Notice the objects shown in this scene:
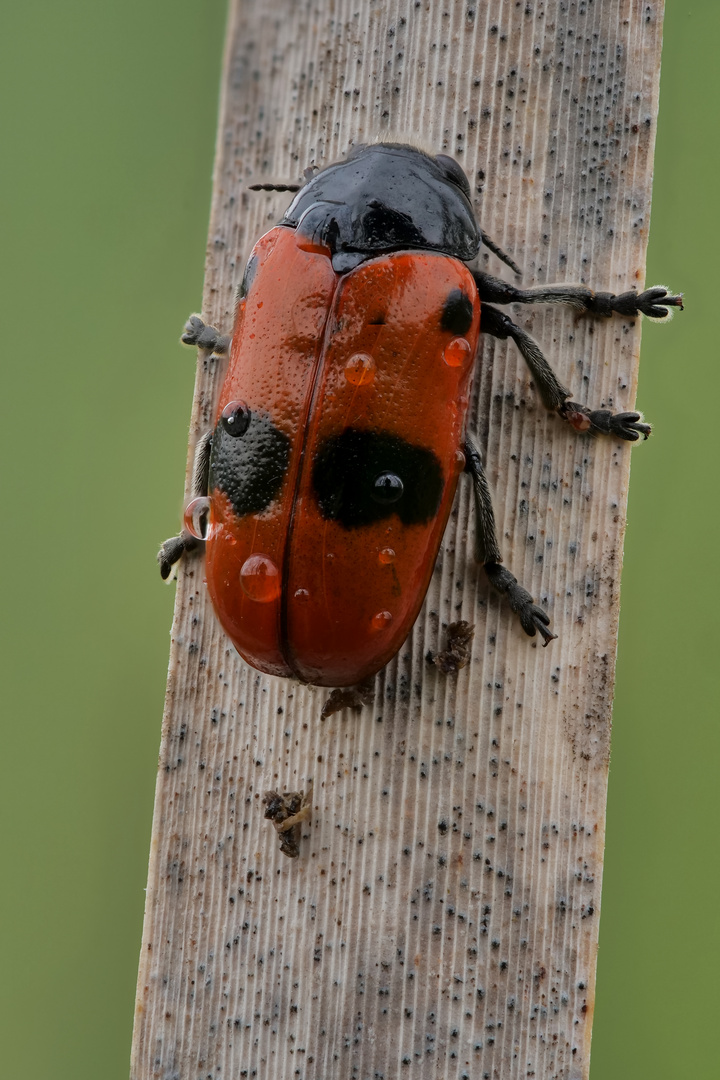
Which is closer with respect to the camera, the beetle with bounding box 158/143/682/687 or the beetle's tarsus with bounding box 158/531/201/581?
the beetle with bounding box 158/143/682/687

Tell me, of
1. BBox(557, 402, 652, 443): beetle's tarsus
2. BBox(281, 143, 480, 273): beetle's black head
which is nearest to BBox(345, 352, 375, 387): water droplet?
BBox(281, 143, 480, 273): beetle's black head

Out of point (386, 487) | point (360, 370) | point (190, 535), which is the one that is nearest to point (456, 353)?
point (360, 370)

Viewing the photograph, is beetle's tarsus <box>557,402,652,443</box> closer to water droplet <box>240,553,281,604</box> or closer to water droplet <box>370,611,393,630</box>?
water droplet <box>370,611,393,630</box>

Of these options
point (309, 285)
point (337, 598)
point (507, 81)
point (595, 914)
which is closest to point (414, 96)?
point (507, 81)

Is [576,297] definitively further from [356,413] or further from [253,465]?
[253,465]

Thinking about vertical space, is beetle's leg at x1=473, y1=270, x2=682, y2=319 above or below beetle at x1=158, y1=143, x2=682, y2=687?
above

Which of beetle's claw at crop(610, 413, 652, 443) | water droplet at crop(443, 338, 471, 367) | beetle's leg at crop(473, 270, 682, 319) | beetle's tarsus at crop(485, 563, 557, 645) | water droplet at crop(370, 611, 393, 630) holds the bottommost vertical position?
water droplet at crop(370, 611, 393, 630)

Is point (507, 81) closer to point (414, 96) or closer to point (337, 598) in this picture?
point (414, 96)

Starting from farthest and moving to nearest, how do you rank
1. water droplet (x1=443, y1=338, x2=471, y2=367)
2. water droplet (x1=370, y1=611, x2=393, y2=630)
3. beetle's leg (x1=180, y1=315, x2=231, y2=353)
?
beetle's leg (x1=180, y1=315, x2=231, y2=353), water droplet (x1=443, y1=338, x2=471, y2=367), water droplet (x1=370, y1=611, x2=393, y2=630)

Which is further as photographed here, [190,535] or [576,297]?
[190,535]
